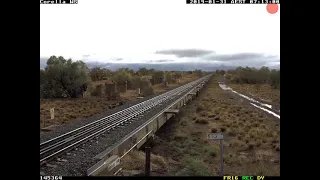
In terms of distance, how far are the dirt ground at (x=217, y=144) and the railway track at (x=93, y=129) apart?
0.84 metres

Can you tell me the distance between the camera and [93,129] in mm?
5844

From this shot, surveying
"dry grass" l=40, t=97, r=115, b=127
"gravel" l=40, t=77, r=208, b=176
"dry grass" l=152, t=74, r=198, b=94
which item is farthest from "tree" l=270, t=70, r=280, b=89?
"dry grass" l=40, t=97, r=115, b=127

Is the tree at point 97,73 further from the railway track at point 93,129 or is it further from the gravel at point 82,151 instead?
the railway track at point 93,129

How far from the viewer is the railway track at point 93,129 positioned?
454 centimetres

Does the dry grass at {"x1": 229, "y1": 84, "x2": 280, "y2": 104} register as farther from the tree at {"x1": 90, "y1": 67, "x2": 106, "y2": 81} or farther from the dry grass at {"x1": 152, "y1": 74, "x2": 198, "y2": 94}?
the tree at {"x1": 90, "y1": 67, "x2": 106, "y2": 81}

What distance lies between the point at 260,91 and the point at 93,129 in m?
3.41

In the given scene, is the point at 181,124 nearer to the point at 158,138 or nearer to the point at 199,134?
the point at 158,138

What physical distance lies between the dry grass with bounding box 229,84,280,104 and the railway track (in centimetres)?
110

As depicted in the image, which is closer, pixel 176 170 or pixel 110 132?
pixel 176 170

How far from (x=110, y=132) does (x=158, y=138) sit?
3.14ft

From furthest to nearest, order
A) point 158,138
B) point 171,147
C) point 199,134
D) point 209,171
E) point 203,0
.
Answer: point 158,138
point 171,147
point 199,134
point 209,171
point 203,0

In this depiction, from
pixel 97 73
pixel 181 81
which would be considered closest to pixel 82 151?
pixel 97 73
